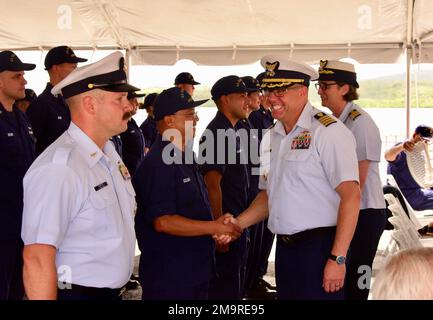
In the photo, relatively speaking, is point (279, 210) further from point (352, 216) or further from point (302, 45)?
point (302, 45)

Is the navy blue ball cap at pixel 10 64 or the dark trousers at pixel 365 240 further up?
the navy blue ball cap at pixel 10 64

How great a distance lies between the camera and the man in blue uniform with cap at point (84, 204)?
184cm

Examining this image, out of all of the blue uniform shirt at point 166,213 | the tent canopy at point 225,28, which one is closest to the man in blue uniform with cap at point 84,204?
the blue uniform shirt at point 166,213

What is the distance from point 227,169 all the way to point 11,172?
4.61 ft

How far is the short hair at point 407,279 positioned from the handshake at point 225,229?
1.48 metres

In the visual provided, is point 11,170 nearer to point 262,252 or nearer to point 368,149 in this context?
point 368,149

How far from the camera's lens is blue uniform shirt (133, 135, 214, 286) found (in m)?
2.73

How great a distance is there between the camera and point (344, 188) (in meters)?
2.54

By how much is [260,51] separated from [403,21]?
65.5 inches

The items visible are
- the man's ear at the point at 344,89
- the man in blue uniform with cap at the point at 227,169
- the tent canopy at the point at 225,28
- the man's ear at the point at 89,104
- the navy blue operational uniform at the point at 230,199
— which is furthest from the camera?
the tent canopy at the point at 225,28

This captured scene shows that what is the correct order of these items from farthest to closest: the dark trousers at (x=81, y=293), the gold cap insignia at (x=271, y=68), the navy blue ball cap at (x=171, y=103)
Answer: the navy blue ball cap at (x=171, y=103) → the gold cap insignia at (x=271, y=68) → the dark trousers at (x=81, y=293)

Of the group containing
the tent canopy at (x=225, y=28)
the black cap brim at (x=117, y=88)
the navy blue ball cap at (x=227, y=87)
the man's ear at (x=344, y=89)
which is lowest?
the black cap brim at (x=117, y=88)

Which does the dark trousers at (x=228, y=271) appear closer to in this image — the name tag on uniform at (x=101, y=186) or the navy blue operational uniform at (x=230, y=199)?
the navy blue operational uniform at (x=230, y=199)
